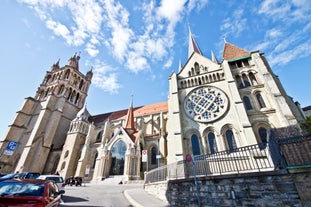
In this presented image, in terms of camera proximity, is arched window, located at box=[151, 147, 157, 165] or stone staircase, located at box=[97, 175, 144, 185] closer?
stone staircase, located at box=[97, 175, 144, 185]

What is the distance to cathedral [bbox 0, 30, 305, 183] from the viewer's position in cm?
1471

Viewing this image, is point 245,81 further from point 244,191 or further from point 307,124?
point 244,191

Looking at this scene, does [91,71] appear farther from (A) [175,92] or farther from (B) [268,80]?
(B) [268,80]

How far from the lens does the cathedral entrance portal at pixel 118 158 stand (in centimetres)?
2102

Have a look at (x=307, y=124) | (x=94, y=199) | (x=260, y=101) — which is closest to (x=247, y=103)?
(x=260, y=101)

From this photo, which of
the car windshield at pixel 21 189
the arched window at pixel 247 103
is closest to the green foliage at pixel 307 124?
the arched window at pixel 247 103

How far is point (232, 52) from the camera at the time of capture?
22109 millimetres

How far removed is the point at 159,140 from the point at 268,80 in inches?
609

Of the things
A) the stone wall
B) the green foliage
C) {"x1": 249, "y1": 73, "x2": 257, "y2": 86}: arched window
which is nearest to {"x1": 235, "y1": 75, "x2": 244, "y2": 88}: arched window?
{"x1": 249, "y1": 73, "x2": 257, "y2": 86}: arched window

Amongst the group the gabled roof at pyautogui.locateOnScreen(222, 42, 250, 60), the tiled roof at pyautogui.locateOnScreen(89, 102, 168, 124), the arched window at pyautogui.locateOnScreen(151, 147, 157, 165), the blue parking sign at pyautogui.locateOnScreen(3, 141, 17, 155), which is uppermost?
the gabled roof at pyautogui.locateOnScreen(222, 42, 250, 60)

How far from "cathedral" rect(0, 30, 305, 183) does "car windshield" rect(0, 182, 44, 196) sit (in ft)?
20.3

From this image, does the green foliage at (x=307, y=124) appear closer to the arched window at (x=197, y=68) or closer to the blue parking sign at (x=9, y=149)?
the arched window at (x=197, y=68)

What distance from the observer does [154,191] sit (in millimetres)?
10078

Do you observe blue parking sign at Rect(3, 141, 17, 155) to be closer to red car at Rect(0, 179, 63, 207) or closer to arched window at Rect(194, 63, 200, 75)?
red car at Rect(0, 179, 63, 207)
